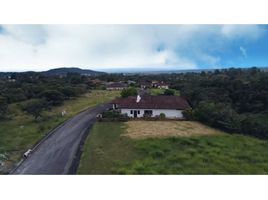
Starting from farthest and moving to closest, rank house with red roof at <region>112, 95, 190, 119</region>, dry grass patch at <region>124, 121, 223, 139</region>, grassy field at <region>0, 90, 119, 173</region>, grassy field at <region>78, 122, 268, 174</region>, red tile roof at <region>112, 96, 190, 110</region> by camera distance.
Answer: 1. red tile roof at <region>112, 96, 190, 110</region>
2. house with red roof at <region>112, 95, 190, 119</region>
3. dry grass patch at <region>124, 121, 223, 139</region>
4. grassy field at <region>0, 90, 119, 173</region>
5. grassy field at <region>78, 122, 268, 174</region>

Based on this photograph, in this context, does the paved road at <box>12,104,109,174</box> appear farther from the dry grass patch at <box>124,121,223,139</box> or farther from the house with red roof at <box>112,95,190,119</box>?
the house with red roof at <box>112,95,190,119</box>

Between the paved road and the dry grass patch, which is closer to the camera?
the paved road

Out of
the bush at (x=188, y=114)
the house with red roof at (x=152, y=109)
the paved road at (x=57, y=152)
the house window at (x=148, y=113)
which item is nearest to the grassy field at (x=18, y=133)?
the paved road at (x=57, y=152)

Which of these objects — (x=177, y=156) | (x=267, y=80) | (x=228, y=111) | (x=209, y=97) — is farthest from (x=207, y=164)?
(x=267, y=80)

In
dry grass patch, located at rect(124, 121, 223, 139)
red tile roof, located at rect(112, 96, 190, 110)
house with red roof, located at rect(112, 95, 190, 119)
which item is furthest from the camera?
red tile roof, located at rect(112, 96, 190, 110)

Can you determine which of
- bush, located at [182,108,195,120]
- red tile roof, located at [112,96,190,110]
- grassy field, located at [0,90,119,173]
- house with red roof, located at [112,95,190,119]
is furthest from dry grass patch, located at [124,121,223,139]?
grassy field, located at [0,90,119,173]

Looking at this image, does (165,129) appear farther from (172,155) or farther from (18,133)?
(18,133)

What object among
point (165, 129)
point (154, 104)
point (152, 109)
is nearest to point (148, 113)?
point (152, 109)
